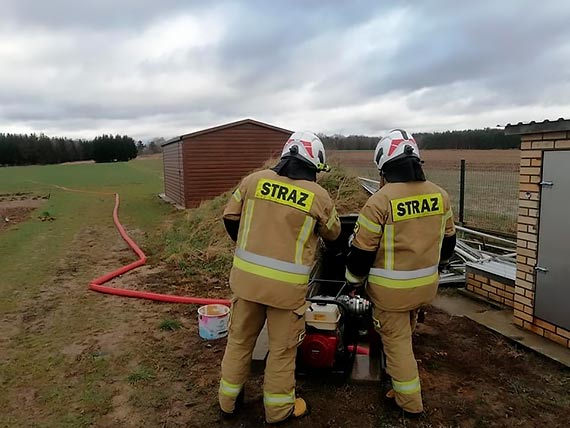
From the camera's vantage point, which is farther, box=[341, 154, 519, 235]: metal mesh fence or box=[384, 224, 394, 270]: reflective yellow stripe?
box=[341, 154, 519, 235]: metal mesh fence

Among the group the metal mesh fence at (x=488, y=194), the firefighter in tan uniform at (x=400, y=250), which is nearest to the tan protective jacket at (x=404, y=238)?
the firefighter in tan uniform at (x=400, y=250)

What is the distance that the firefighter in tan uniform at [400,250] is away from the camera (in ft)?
10.0

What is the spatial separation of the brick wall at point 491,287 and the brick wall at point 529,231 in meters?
0.44

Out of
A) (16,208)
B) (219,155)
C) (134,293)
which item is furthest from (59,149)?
(134,293)

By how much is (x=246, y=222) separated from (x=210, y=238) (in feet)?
20.6

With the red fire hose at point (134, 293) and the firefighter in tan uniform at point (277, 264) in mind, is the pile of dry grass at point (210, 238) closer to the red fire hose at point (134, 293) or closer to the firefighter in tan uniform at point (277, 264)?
the red fire hose at point (134, 293)

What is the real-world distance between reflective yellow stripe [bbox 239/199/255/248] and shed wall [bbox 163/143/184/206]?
13551 millimetres

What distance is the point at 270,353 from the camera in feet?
10.3

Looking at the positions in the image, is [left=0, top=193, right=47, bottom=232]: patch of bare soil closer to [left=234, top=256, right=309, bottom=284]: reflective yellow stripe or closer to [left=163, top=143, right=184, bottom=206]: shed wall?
[left=163, top=143, right=184, bottom=206]: shed wall

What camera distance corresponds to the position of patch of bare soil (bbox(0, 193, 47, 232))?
13.8 metres

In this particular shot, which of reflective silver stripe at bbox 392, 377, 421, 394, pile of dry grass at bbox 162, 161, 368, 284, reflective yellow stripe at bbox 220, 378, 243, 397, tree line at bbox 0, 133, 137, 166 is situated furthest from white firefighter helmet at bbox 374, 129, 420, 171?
tree line at bbox 0, 133, 137, 166

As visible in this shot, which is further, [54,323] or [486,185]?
[486,185]

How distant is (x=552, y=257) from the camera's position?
416 cm

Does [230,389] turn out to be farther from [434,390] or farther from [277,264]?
[434,390]
